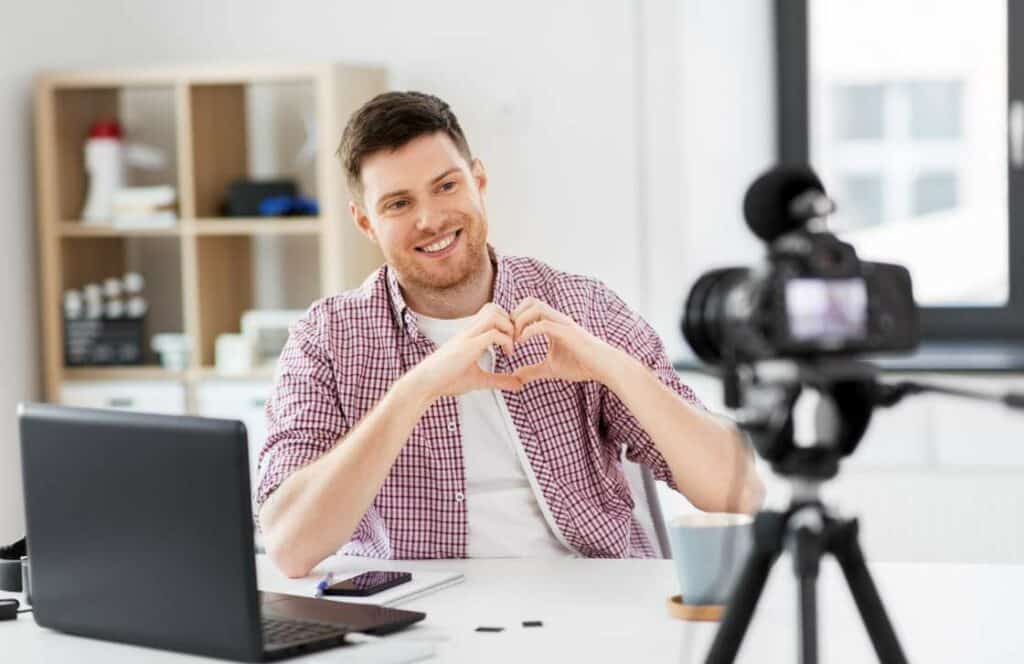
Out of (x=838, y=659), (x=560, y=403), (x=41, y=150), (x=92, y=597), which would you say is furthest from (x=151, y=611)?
(x=41, y=150)

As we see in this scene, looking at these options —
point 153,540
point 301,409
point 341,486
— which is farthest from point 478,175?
point 153,540

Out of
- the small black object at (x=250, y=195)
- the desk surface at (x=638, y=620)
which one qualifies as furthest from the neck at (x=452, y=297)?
the small black object at (x=250, y=195)

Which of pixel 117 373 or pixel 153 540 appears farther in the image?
pixel 117 373

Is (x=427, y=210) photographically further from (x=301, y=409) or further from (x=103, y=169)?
(x=103, y=169)

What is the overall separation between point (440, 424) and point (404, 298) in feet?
0.72

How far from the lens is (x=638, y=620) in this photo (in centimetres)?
163

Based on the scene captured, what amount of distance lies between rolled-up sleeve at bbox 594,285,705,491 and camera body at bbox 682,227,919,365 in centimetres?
102

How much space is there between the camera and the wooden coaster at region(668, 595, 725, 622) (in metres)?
1.59

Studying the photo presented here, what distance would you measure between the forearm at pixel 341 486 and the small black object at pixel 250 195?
1.93 m

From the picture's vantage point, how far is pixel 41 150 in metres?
3.81

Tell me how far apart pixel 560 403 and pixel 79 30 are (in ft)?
7.89

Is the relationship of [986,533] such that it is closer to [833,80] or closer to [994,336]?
[994,336]

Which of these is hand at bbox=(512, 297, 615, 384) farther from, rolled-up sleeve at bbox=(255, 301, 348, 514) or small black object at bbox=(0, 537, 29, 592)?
small black object at bbox=(0, 537, 29, 592)

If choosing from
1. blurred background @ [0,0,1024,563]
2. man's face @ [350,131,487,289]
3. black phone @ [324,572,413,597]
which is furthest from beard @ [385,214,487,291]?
blurred background @ [0,0,1024,563]
